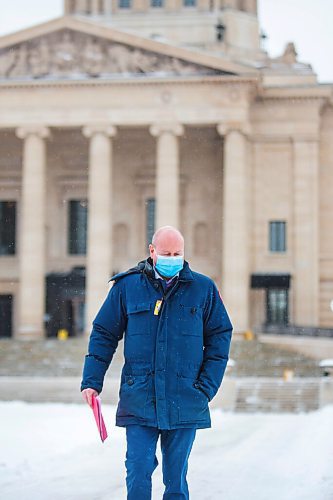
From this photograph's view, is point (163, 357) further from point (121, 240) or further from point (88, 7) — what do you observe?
point (88, 7)

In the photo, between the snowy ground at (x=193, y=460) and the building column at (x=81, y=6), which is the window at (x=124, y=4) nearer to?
the building column at (x=81, y=6)

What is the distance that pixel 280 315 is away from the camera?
5262 centimetres

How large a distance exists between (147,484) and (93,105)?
4383 cm

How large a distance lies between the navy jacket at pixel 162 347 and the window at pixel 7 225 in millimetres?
49002

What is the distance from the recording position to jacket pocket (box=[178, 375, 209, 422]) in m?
7.91

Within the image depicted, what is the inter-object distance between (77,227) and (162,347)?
48.7 meters

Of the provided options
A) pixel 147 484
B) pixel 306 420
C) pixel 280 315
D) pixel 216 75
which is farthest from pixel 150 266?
pixel 280 315

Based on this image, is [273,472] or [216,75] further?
[216,75]

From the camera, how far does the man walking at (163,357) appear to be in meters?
7.88

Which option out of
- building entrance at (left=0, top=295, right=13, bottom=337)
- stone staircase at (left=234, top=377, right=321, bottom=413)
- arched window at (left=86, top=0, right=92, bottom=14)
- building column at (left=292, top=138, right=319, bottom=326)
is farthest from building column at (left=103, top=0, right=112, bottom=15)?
stone staircase at (left=234, top=377, right=321, bottom=413)

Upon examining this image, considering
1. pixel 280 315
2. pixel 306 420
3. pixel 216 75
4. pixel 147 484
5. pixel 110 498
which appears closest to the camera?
pixel 147 484

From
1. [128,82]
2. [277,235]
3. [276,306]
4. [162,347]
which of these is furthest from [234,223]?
[162,347]

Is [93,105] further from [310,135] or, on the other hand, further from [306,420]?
[306,420]

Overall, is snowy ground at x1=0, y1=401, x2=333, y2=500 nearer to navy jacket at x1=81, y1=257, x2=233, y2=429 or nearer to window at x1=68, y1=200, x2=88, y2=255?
navy jacket at x1=81, y1=257, x2=233, y2=429
